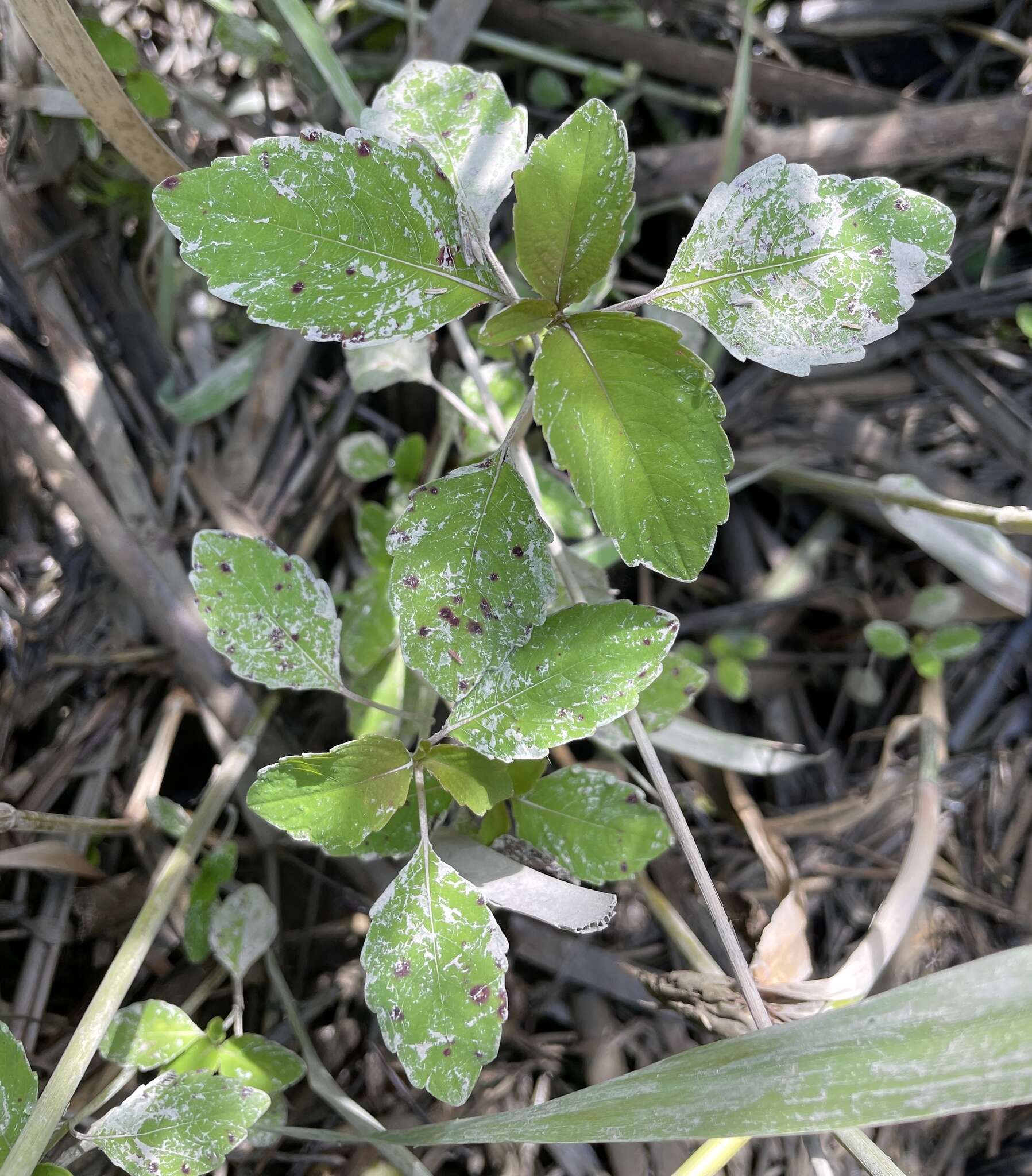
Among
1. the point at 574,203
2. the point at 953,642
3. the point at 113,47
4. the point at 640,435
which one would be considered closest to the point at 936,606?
the point at 953,642

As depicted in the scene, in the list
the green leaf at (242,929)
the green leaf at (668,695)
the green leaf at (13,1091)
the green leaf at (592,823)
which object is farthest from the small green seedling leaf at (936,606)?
the green leaf at (13,1091)

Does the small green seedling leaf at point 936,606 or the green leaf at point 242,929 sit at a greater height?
the green leaf at point 242,929

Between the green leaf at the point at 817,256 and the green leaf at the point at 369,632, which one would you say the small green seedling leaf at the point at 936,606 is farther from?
the green leaf at the point at 369,632

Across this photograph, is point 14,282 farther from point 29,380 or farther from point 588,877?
point 588,877

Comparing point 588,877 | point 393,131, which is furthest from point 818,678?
point 393,131

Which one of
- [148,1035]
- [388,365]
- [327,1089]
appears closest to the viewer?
[148,1035]

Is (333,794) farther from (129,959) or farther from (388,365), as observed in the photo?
(388,365)
